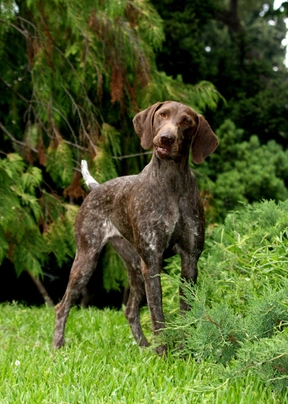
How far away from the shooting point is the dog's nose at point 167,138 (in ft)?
12.8

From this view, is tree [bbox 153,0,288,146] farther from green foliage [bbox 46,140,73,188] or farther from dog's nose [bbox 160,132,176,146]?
dog's nose [bbox 160,132,176,146]

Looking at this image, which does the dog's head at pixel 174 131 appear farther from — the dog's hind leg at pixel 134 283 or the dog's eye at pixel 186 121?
the dog's hind leg at pixel 134 283

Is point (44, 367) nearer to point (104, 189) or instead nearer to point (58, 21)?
point (104, 189)

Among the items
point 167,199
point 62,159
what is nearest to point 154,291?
point 167,199

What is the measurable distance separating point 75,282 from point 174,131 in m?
1.66

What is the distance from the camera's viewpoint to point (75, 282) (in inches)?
198

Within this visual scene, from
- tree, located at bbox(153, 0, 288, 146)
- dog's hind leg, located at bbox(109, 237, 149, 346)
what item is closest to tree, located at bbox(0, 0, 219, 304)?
dog's hind leg, located at bbox(109, 237, 149, 346)

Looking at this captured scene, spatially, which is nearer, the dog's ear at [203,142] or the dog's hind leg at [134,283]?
the dog's ear at [203,142]

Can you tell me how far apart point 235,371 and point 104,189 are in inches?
85.2

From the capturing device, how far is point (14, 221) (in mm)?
6730

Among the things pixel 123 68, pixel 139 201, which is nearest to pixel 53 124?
pixel 123 68

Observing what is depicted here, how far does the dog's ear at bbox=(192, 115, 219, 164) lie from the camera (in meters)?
4.24

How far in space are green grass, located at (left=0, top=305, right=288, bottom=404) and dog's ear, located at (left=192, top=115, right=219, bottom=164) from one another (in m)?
1.31

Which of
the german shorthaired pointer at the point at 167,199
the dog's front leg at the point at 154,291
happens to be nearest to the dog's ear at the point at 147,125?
the german shorthaired pointer at the point at 167,199
